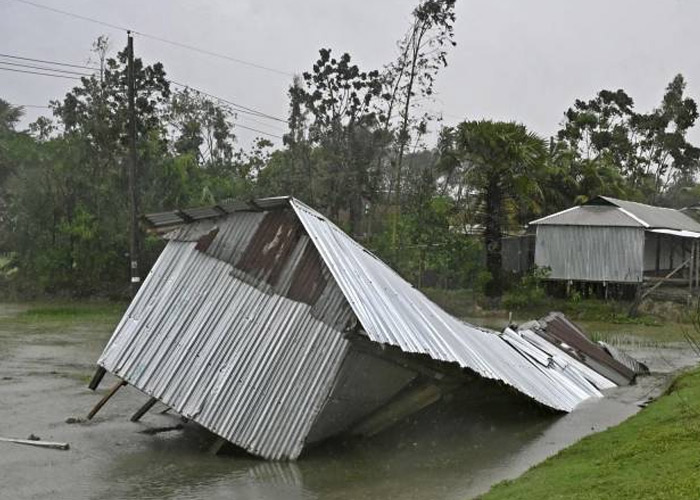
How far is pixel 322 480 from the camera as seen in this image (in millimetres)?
11008

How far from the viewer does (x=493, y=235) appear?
118ft

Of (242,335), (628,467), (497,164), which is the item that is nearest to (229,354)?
(242,335)

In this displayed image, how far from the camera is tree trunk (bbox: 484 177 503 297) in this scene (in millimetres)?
34778

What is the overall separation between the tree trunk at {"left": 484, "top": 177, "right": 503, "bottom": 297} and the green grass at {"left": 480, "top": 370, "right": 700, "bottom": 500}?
23.1 meters

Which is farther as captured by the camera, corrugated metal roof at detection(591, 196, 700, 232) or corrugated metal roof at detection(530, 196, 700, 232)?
corrugated metal roof at detection(591, 196, 700, 232)

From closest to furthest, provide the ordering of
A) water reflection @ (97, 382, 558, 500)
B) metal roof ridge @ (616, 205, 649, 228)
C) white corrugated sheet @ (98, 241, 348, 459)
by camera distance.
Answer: water reflection @ (97, 382, 558, 500) < white corrugated sheet @ (98, 241, 348, 459) < metal roof ridge @ (616, 205, 649, 228)

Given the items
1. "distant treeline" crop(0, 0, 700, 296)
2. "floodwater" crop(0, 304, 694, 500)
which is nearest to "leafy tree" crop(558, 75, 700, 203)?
"distant treeline" crop(0, 0, 700, 296)

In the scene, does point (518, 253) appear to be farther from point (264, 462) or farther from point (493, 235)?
point (264, 462)

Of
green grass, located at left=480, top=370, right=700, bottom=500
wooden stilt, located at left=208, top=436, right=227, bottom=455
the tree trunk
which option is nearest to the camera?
green grass, located at left=480, top=370, right=700, bottom=500

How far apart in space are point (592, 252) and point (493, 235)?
14.8ft

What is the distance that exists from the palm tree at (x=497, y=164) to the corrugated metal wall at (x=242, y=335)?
21790 millimetres

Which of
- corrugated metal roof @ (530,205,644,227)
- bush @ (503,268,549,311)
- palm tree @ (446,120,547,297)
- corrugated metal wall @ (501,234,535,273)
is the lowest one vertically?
bush @ (503,268,549,311)

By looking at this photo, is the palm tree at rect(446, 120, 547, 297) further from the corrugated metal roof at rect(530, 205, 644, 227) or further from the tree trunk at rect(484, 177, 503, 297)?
the corrugated metal roof at rect(530, 205, 644, 227)

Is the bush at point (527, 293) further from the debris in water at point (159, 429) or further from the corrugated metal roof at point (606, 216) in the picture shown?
the debris in water at point (159, 429)
